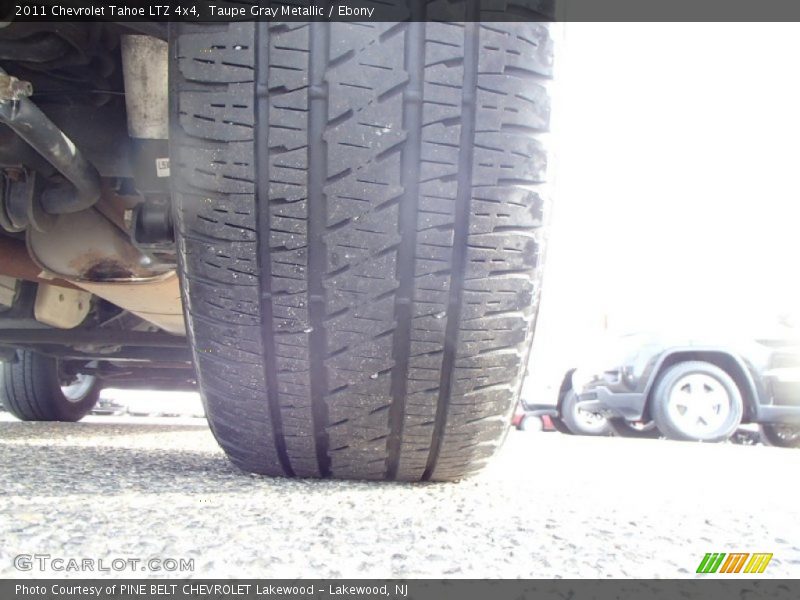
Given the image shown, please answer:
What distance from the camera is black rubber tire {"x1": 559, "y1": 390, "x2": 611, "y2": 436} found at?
497cm

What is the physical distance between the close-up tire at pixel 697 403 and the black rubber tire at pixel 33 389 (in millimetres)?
3129

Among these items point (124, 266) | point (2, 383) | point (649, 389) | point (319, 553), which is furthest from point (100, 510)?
point (649, 389)

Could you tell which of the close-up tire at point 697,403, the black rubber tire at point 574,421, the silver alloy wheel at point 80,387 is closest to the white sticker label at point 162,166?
the silver alloy wheel at point 80,387

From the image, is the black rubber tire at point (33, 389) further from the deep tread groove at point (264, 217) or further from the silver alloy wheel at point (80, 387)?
the deep tread groove at point (264, 217)

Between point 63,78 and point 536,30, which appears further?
point 63,78

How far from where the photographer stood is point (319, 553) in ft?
2.03

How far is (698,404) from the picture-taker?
383 cm

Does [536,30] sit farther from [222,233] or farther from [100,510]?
[100,510]

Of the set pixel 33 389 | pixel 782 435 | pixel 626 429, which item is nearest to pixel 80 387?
pixel 33 389

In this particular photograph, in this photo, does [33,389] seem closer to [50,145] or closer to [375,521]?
[50,145]

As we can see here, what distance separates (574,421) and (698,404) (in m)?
1.31

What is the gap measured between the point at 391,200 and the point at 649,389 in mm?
3540
